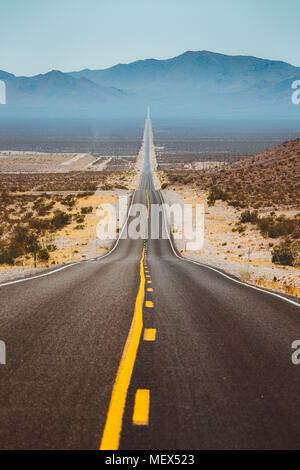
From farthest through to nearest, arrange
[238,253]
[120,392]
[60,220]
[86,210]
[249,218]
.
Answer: [86,210] → [60,220] → [249,218] → [238,253] → [120,392]

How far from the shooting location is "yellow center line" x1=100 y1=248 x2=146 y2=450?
3400mm

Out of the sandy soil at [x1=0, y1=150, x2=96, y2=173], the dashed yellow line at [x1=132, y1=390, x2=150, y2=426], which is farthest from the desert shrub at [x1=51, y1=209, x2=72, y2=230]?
the sandy soil at [x1=0, y1=150, x2=96, y2=173]

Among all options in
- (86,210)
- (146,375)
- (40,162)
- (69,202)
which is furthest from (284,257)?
(40,162)

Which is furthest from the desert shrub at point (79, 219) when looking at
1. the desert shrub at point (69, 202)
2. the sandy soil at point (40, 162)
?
the sandy soil at point (40, 162)

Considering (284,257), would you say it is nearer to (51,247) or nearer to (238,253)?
(238,253)

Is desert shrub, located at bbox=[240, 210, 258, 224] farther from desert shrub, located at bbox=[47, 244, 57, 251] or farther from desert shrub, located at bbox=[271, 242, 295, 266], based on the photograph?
desert shrub, located at bbox=[47, 244, 57, 251]

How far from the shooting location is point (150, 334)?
611 cm

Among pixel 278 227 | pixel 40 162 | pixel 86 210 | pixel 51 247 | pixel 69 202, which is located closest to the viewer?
pixel 278 227

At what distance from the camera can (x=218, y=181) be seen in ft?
243

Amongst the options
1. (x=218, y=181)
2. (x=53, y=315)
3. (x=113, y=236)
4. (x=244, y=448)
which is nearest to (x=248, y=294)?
(x=53, y=315)

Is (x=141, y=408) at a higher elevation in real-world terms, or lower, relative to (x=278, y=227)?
lower

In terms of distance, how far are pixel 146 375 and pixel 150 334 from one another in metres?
1.50

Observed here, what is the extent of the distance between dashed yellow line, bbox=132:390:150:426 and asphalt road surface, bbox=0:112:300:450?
2 cm

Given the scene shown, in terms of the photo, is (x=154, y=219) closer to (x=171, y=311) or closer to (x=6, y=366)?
(x=171, y=311)
